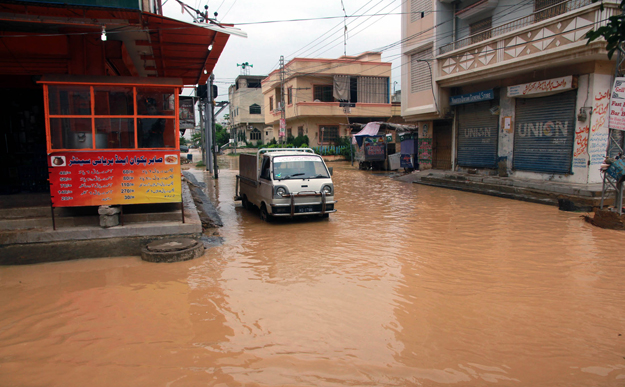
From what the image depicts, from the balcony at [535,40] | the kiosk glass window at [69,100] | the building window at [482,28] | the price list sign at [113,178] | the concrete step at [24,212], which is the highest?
the building window at [482,28]

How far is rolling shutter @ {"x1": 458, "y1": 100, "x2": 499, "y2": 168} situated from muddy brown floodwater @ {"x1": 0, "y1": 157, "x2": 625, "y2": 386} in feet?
31.1

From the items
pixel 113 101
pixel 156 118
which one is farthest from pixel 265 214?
pixel 113 101

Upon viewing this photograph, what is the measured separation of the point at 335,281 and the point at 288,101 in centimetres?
3731

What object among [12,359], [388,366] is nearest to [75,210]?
[12,359]

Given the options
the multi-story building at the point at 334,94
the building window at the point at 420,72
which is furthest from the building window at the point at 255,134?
the building window at the point at 420,72

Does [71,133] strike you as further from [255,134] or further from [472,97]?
[255,134]

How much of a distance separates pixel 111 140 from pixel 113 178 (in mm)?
701

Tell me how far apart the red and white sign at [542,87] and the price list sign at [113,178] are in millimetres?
12354

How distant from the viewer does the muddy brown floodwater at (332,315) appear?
3633mm

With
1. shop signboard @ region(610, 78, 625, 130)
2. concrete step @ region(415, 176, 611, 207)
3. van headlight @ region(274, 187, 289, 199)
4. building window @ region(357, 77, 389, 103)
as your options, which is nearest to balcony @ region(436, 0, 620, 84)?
shop signboard @ region(610, 78, 625, 130)

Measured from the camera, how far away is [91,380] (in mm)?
3482

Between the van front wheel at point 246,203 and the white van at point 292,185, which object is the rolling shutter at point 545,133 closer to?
the white van at point 292,185

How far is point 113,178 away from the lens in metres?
7.36

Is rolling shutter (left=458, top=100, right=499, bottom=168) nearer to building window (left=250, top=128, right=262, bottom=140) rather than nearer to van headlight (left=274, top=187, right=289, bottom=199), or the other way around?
van headlight (left=274, top=187, right=289, bottom=199)
